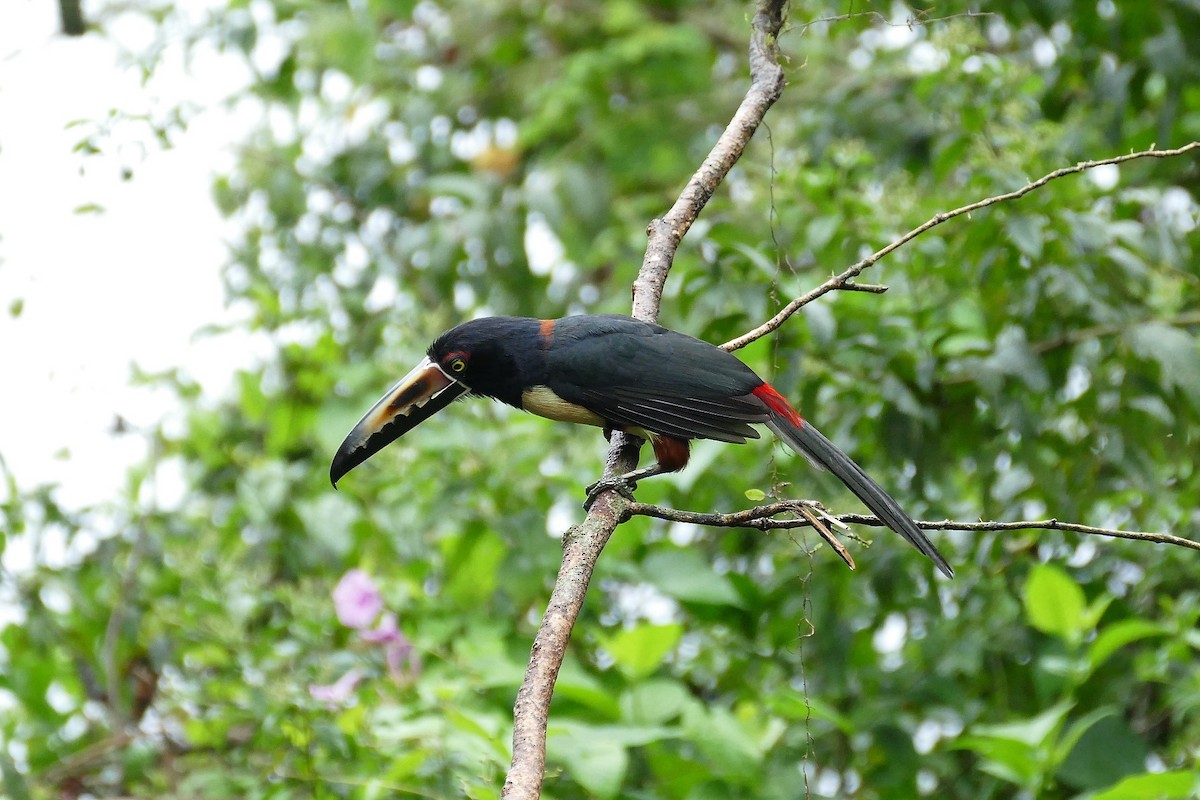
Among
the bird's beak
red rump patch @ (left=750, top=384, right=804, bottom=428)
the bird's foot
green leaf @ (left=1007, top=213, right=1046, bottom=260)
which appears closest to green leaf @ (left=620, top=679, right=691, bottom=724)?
the bird's foot

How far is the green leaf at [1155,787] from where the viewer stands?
2.45 m

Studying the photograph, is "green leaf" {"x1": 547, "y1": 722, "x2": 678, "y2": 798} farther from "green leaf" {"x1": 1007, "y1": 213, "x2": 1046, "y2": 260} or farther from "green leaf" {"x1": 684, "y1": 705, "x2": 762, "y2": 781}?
"green leaf" {"x1": 1007, "y1": 213, "x2": 1046, "y2": 260}

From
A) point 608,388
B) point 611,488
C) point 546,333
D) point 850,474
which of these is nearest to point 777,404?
point 850,474

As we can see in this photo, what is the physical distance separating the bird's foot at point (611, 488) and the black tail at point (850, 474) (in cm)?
38

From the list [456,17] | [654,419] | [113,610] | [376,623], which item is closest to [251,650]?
[376,623]

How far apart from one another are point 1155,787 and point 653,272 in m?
1.51

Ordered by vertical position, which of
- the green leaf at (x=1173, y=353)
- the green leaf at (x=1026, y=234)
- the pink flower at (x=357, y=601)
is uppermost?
the green leaf at (x=1026, y=234)

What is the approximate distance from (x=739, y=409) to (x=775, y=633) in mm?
895

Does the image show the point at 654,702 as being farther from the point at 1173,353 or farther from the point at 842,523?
the point at 1173,353

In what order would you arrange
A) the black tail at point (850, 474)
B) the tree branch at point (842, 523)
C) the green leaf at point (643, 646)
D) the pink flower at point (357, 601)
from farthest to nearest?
1. the pink flower at point (357, 601)
2. the green leaf at point (643, 646)
3. the black tail at point (850, 474)
4. the tree branch at point (842, 523)

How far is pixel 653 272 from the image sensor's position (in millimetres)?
2803

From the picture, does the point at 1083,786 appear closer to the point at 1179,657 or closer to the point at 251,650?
the point at 1179,657

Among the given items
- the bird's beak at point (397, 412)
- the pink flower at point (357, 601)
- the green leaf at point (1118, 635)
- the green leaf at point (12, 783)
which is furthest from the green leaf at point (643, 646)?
the green leaf at point (12, 783)

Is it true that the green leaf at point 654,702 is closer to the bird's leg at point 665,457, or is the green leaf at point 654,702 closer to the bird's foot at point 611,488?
the bird's leg at point 665,457
